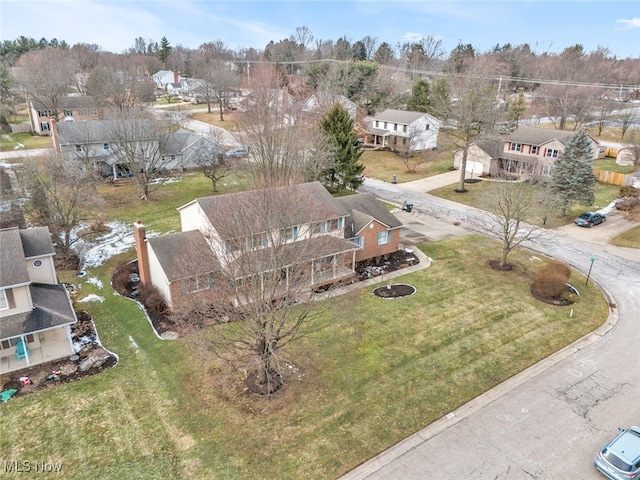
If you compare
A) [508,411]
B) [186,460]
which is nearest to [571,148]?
[508,411]

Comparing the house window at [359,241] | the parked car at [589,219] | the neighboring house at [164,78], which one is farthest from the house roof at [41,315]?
the neighboring house at [164,78]

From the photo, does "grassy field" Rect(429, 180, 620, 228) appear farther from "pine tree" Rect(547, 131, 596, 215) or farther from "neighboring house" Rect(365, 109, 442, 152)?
"neighboring house" Rect(365, 109, 442, 152)

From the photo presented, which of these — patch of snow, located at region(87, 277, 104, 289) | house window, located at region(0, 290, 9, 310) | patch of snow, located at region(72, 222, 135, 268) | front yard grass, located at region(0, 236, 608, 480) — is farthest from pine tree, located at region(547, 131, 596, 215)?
house window, located at region(0, 290, 9, 310)

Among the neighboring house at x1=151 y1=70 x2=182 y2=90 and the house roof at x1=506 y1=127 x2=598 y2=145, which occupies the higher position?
the neighboring house at x1=151 y1=70 x2=182 y2=90

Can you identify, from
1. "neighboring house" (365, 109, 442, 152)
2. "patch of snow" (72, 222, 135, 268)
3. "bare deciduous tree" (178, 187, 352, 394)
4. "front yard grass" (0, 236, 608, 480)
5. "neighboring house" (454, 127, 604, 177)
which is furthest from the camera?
"neighboring house" (365, 109, 442, 152)

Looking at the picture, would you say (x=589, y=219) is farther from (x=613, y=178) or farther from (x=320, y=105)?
(x=320, y=105)

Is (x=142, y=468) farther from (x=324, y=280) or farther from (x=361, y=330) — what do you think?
→ (x=324, y=280)

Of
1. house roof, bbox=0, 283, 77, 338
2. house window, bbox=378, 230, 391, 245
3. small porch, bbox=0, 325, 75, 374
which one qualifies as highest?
house window, bbox=378, 230, 391, 245
